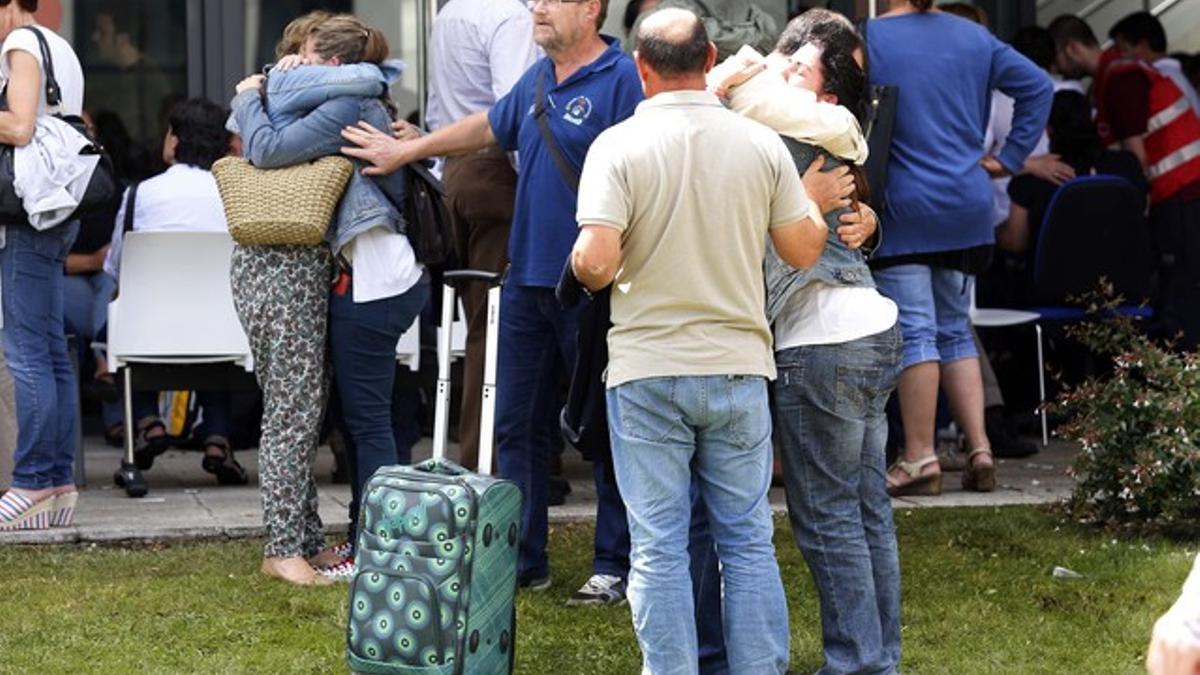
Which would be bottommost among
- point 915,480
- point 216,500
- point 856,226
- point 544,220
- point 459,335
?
point 216,500

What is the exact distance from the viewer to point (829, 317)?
207 inches

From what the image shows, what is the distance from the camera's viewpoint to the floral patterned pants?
6.59 metres

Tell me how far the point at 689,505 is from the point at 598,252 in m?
0.64

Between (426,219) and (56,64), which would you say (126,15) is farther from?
(426,219)

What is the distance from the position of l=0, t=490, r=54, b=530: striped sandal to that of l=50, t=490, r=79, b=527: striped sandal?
0.04 metres

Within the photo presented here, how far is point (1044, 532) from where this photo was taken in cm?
752

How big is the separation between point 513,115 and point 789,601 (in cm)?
165

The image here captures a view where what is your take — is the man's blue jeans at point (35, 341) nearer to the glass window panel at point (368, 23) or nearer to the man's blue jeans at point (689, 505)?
the glass window panel at point (368, 23)

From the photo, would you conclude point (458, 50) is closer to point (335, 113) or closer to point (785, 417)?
point (335, 113)

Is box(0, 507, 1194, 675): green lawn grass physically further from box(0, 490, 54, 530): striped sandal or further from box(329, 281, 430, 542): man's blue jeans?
box(329, 281, 430, 542): man's blue jeans

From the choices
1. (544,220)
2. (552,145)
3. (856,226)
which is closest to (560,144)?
(552,145)

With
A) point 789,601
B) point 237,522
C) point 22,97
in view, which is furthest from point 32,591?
point 789,601

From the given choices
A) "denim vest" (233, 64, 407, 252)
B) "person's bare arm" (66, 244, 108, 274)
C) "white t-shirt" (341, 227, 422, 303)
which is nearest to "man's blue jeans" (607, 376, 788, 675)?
"white t-shirt" (341, 227, 422, 303)

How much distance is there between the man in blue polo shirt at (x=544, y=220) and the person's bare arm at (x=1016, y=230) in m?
3.99
